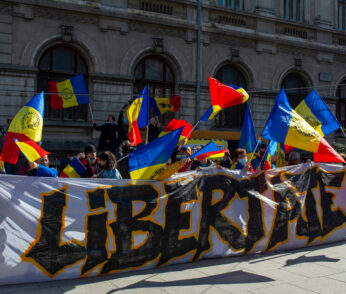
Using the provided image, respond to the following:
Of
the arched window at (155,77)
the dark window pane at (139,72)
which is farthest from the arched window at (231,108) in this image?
the dark window pane at (139,72)

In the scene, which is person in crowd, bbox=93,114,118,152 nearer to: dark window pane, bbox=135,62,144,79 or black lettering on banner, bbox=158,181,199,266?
dark window pane, bbox=135,62,144,79

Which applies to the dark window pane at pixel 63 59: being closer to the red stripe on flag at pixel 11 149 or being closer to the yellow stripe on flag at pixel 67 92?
the yellow stripe on flag at pixel 67 92

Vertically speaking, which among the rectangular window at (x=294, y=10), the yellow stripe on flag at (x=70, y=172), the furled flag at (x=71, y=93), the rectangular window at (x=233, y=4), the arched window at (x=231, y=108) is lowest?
the yellow stripe on flag at (x=70, y=172)

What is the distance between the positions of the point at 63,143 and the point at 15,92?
2351mm

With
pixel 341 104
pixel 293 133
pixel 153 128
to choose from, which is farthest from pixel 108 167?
pixel 341 104

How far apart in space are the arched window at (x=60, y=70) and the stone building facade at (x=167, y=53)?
0.12 ft

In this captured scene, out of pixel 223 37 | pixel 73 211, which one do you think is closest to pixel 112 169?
pixel 73 211

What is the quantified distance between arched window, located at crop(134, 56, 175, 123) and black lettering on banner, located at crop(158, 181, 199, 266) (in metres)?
10.8

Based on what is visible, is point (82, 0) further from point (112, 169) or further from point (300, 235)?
point (300, 235)

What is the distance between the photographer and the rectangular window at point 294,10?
2047cm

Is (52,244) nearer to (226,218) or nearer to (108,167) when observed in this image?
(108,167)

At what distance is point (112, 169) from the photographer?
21.2 feet

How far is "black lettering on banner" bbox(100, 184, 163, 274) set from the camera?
583 cm

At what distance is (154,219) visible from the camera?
20.2 ft
